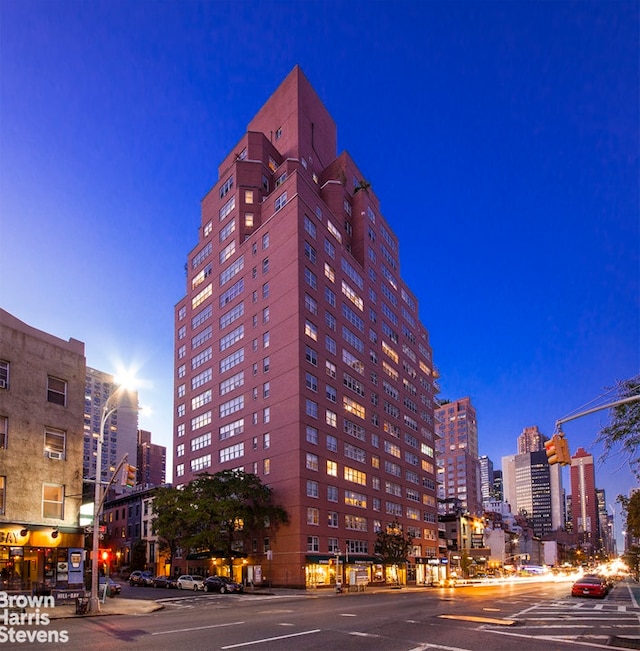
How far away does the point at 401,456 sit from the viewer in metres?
99.8

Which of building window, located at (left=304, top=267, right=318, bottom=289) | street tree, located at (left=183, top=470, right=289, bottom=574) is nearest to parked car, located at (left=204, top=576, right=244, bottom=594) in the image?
street tree, located at (left=183, top=470, right=289, bottom=574)

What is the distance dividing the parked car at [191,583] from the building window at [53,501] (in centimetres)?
3016

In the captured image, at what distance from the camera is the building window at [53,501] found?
3206 centimetres

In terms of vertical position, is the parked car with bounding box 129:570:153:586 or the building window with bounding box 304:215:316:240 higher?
the building window with bounding box 304:215:316:240

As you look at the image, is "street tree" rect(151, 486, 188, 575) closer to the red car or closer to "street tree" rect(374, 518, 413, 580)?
"street tree" rect(374, 518, 413, 580)

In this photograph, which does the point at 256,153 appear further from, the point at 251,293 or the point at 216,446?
the point at 216,446

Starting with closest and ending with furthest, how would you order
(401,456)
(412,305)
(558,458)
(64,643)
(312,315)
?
1. (64,643)
2. (558,458)
3. (312,315)
4. (401,456)
5. (412,305)

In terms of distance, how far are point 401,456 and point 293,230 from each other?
4421cm

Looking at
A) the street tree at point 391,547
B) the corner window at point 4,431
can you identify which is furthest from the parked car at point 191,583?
the corner window at point 4,431

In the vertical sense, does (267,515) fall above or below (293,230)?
below

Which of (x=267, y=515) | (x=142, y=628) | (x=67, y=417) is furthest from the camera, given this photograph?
(x=267, y=515)

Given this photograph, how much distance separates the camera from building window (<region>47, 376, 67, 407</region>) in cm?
3375

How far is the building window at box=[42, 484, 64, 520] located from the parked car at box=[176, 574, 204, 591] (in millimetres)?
30161

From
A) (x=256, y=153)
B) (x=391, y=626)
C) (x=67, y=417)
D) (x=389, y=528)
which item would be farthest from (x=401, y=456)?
(x=391, y=626)
